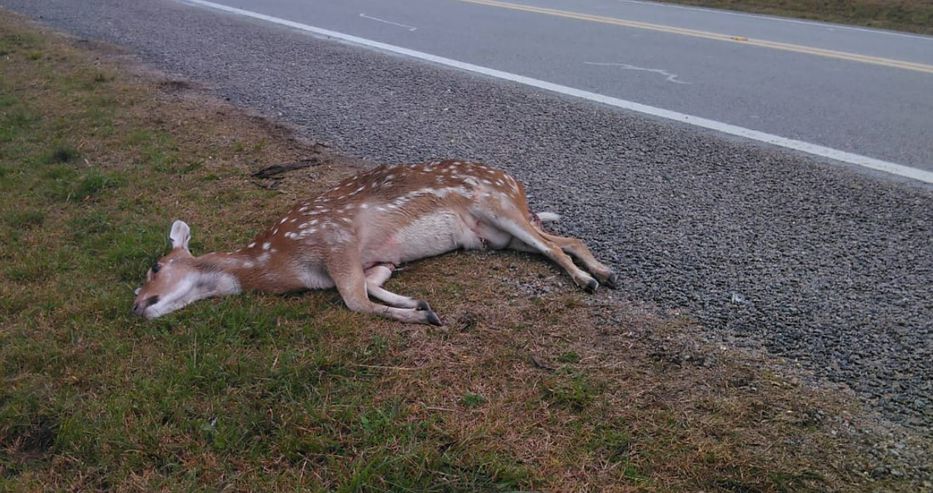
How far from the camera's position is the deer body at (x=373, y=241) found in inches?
176

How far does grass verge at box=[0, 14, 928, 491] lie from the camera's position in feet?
10.0

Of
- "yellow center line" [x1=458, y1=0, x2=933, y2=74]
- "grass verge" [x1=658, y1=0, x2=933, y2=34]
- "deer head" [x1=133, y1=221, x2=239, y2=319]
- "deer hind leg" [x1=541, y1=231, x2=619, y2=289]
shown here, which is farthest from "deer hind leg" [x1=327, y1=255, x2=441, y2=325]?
"grass verge" [x1=658, y1=0, x2=933, y2=34]

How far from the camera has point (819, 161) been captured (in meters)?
6.51

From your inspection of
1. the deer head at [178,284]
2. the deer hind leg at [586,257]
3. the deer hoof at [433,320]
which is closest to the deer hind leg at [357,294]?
the deer hoof at [433,320]

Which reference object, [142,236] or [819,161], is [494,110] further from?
[142,236]

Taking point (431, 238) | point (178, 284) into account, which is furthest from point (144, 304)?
point (431, 238)

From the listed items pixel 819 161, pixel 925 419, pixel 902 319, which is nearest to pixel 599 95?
pixel 819 161

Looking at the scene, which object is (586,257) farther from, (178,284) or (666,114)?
(666,114)

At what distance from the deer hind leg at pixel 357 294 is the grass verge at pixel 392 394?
0.09 metres

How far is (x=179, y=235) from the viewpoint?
16.0ft

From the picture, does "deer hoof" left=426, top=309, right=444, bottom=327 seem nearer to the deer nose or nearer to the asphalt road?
the asphalt road

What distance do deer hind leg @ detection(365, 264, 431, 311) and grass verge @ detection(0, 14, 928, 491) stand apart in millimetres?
114

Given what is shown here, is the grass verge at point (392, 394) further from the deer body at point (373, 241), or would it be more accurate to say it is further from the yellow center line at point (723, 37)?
the yellow center line at point (723, 37)

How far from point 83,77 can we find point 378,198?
5.76 m
